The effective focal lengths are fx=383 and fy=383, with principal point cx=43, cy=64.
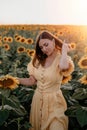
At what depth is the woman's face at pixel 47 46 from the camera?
7.64ft

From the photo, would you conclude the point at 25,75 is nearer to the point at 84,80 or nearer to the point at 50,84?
the point at 50,84

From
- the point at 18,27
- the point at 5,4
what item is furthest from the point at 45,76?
the point at 5,4

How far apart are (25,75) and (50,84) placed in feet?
0.62

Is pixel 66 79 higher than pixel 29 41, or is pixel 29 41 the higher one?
pixel 29 41

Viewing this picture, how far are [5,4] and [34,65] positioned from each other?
54 centimetres

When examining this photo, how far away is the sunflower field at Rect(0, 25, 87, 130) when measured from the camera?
2.23 metres

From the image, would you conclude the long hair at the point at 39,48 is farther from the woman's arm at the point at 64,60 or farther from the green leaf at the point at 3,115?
the green leaf at the point at 3,115

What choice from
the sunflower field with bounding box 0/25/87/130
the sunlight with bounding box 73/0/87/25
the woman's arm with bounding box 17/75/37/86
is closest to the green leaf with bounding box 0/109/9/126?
the sunflower field with bounding box 0/25/87/130

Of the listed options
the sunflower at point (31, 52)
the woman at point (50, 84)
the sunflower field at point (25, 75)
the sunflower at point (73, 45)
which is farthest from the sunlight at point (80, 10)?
the sunflower at point (31, 52)

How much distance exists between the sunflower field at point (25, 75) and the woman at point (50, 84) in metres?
0.04

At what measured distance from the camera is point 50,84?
230 centimetres

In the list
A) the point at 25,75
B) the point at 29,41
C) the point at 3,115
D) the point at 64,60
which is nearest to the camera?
the point at 3,115

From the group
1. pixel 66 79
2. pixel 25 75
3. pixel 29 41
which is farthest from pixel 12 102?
pixel 29 41

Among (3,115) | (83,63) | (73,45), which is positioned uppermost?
(73,45)
